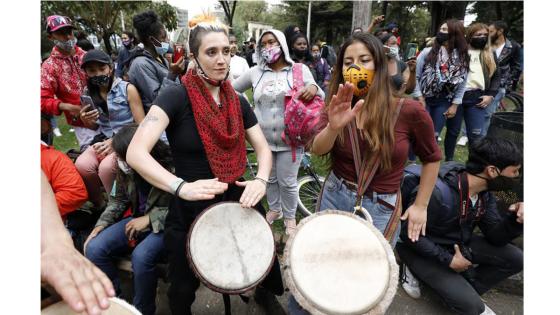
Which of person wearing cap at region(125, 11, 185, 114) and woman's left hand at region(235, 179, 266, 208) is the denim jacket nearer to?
person wearing cap at region(125, 11, 185, 114)

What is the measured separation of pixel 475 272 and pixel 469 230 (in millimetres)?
429

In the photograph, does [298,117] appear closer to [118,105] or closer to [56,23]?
[118,105]

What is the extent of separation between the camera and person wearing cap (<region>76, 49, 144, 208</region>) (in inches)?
104

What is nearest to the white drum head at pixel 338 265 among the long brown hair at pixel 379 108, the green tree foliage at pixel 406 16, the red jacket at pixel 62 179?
the long brown hair at pixel 379 108

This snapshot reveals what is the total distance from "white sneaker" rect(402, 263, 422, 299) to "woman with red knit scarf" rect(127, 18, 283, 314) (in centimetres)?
169

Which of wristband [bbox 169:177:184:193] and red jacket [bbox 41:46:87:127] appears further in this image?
red jacket [bbox 41:46:87:127]

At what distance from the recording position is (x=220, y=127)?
1.73 m

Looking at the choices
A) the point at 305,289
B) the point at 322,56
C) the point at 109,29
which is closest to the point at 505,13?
the point at 322,56

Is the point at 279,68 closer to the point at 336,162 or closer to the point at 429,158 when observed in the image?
the point at 336,162

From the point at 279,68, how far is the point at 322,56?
346 centimetres

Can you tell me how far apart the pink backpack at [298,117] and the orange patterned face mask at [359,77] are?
91 centimetres

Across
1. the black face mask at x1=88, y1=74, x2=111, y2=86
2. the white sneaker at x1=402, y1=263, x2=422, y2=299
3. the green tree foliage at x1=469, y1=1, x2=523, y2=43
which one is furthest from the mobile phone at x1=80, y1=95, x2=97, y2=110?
the green tree foliage at x1=469, y1=1, x2=523, y2=43

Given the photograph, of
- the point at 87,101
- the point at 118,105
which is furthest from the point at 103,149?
the point at 87,101

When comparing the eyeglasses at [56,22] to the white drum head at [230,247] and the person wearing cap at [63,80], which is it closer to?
the person wearing cap at [63,80]
